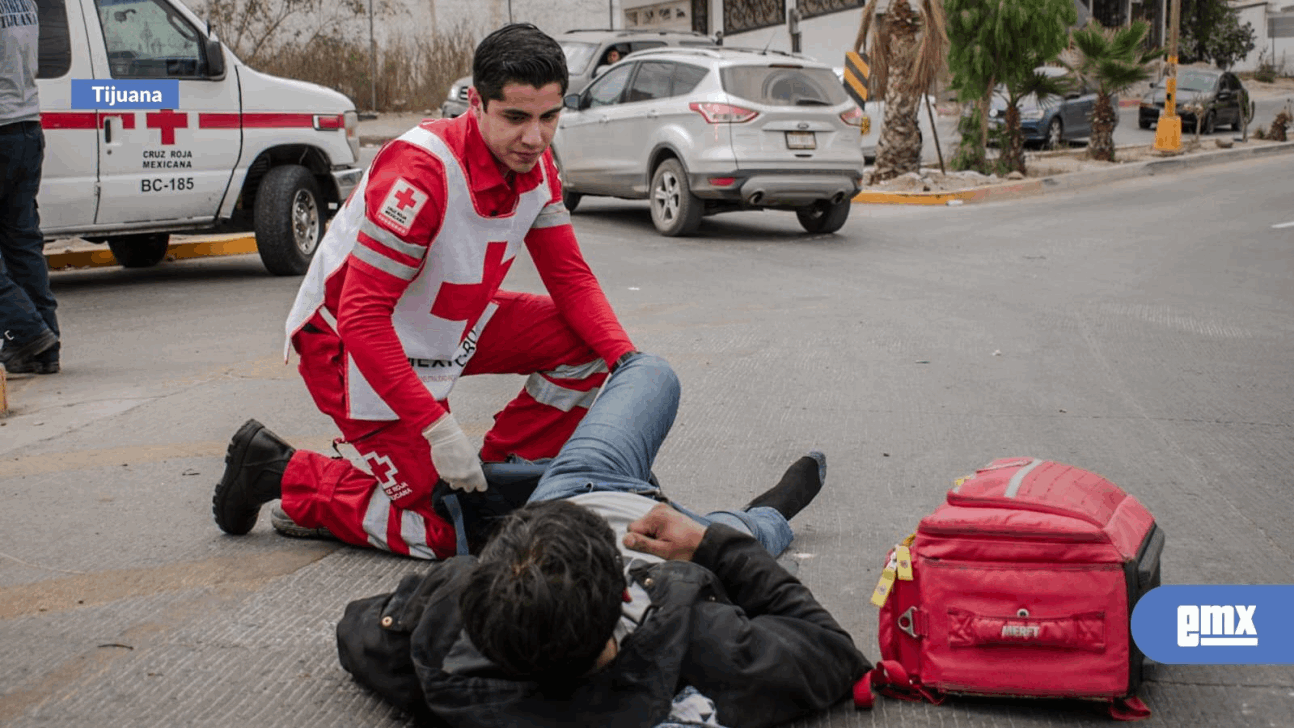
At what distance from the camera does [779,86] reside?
43.1 ft

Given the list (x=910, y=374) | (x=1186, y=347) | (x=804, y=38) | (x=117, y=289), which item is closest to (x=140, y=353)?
(x=117, y=289)

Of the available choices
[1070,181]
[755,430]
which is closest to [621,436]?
[755,430]

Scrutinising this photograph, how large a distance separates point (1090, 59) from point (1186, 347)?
15064 mm

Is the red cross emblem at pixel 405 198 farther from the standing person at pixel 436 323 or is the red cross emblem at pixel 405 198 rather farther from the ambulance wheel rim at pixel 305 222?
the ambulance wheel rim at pixel 305 222

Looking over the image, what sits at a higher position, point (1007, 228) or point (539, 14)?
point (539, 14)

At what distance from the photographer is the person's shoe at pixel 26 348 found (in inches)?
281

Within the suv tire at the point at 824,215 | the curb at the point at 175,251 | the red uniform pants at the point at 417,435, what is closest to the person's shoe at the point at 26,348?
the red uniform pants at the point at 417,435

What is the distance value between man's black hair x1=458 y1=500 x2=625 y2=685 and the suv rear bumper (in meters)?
10.3

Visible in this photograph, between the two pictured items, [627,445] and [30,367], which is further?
[30,367]

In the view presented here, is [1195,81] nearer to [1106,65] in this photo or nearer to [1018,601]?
[1106,65]

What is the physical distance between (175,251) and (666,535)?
9.88m

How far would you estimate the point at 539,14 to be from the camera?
32406mm

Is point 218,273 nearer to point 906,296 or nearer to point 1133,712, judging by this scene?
point 906,296

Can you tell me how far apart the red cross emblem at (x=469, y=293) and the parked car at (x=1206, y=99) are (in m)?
29.7
